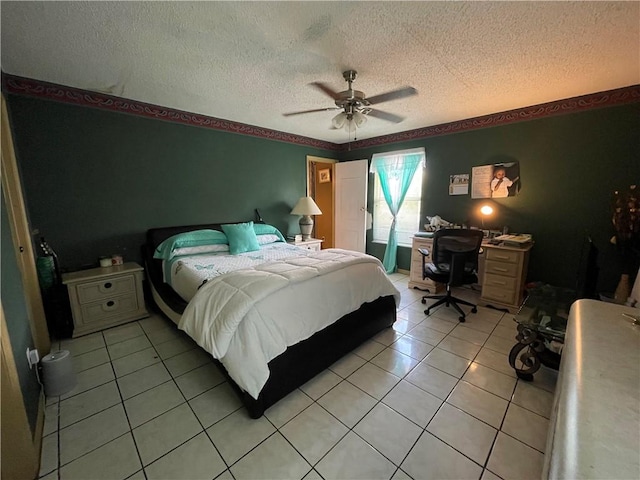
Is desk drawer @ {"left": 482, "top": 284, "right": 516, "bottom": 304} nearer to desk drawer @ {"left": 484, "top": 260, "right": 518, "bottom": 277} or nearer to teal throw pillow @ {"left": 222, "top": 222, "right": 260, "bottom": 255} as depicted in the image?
desk drawer @ {"left": 484, "top": 260, "right": 518, "bottom": 277}

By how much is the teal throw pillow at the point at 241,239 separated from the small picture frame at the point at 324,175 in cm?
247

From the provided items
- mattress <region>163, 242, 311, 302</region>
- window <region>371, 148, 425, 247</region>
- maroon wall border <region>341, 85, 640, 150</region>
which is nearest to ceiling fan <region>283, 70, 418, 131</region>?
mattress <region>163, 242, 311, 302</region>

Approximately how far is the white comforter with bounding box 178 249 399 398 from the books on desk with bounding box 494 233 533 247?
2.00 meters

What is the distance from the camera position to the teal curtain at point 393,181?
4.27m

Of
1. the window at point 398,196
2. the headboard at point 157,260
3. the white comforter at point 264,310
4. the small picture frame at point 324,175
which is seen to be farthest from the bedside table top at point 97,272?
the window at point 398,196

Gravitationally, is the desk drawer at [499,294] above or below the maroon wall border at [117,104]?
below

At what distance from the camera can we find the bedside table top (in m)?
2.44

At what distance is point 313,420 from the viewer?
1610 millimetres

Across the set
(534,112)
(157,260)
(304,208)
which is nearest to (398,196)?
(304,208)

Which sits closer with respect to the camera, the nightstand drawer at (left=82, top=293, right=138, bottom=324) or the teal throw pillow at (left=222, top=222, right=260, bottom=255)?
the nightstand drawer at (left=82, top=293, right=138, bottom=324)

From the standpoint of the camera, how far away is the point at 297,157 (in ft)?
14.8

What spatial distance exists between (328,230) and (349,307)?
3.41m

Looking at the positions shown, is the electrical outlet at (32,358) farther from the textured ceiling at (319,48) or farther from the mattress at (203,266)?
the textured ceiling at (319,48)

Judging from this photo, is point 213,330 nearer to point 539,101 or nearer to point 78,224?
point 78,224
